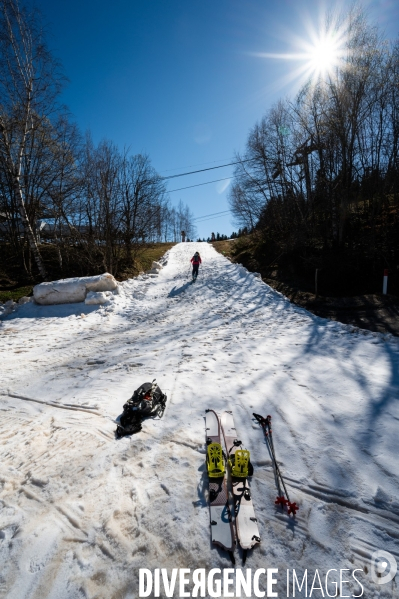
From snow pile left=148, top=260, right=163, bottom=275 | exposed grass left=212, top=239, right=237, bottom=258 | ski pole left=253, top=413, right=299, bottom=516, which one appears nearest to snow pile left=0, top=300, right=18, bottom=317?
snow pile left=148, top=260, right=163, bottom=275

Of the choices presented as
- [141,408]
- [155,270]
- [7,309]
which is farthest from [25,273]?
[141,408]

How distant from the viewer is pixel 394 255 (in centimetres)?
1245

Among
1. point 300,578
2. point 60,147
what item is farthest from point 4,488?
point 60,147

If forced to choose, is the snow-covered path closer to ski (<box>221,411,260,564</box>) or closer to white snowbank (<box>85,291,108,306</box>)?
ski (<box>221,411,260,564</box>)

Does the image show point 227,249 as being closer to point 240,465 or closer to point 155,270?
point 155,270

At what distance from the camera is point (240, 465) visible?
2.62 metres

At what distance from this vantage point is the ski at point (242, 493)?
6.87ft

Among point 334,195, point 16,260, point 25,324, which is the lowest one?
point 25,324

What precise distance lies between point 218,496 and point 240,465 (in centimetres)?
36

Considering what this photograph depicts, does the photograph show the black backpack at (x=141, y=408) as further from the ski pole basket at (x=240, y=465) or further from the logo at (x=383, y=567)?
the logo at (x=383, y=567)

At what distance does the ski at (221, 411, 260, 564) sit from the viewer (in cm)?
209

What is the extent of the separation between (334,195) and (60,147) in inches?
628

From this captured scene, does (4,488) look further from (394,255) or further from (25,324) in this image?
(394,255)

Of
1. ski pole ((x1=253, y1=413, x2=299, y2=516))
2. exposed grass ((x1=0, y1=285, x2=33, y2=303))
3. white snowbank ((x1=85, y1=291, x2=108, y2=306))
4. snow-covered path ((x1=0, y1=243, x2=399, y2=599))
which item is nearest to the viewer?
snow-covered path ((x1=0, y1=243, x2=399, y2=599))
